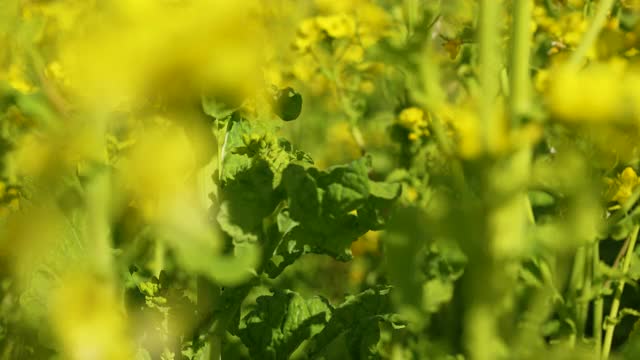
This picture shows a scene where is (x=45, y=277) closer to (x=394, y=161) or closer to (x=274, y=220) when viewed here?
(x=274, y=220)

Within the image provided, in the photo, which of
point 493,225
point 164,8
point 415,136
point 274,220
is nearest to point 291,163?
point 274,220

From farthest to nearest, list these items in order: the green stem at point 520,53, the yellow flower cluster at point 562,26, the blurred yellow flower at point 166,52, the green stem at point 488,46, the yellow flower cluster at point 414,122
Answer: the yellow flower cluster at point 414,122
the yellow flower cluster at point 562,26
the green stem at point 520,53
the green stem at point 488,46
the blurred yellow flower at point 166,52

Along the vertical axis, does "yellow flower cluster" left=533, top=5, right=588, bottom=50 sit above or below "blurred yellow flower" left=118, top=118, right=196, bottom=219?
below

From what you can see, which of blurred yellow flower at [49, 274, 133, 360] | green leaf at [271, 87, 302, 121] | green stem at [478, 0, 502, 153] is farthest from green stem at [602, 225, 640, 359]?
blurred yellow flower at [49, 274, 133, 360]

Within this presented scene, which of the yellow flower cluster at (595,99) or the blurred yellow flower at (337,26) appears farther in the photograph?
the blurred yellow flower at (337,26)

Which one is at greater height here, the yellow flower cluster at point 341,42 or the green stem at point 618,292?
the green stem at point 618,292

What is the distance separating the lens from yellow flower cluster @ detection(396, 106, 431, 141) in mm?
2270

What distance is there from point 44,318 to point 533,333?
2.82 feet

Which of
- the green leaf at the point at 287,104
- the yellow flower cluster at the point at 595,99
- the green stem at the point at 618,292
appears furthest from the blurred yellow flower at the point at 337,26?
the yellow flower cluster at the point at 595,99

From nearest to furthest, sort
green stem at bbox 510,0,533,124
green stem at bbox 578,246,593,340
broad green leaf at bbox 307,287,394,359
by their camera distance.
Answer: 1. green stem at bbox 510,0,533,124
2. broad green leaf at bbox 307,287,394,359
3. green stem at bbox 578,246,593,340

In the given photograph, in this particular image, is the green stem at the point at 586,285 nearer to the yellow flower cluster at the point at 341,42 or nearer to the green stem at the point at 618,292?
the green stem at the point at 618,292

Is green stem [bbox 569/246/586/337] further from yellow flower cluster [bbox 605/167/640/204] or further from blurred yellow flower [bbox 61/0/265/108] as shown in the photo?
blurred yellow flower [bbox 61/0/265/108]

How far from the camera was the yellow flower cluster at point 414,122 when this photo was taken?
89.4 inches

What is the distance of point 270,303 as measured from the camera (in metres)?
1.50
